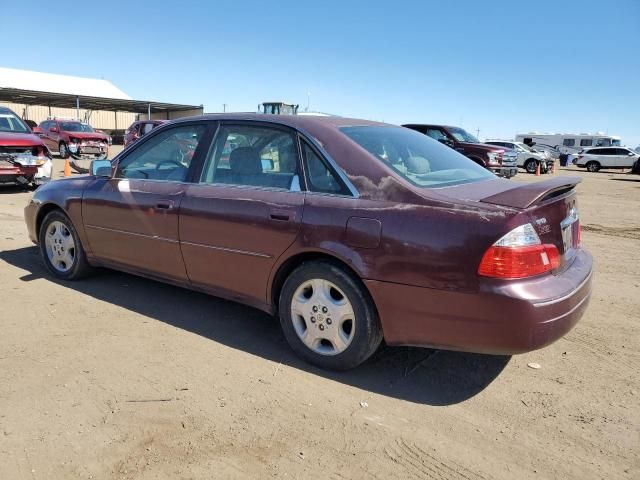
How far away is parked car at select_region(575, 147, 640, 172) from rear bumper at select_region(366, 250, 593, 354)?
34826 mm

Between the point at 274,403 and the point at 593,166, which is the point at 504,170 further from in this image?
the point at 593,166

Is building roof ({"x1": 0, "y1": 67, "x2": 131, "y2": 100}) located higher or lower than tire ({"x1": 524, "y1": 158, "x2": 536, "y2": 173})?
higher

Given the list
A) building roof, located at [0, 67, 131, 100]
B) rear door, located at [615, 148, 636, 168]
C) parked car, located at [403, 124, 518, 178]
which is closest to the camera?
parked car, located at [403, 124, 518, 178]

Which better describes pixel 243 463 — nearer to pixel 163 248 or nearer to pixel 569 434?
pixel 569 434

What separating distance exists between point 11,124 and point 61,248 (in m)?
8.12

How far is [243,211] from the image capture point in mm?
3539

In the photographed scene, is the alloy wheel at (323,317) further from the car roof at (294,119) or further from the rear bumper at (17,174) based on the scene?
the rear bumper at (17,174)

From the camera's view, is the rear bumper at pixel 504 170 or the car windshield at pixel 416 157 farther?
the rear bumper at pixel 504 170

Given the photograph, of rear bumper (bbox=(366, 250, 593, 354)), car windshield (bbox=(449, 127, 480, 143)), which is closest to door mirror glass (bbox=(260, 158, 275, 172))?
rear bumper (bbox=(366, 250, 593, 354))

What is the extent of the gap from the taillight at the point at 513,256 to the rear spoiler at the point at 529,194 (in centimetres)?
15

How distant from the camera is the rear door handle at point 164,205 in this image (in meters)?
3.96

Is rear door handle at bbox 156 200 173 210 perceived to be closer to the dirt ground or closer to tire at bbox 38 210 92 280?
the dirt ground

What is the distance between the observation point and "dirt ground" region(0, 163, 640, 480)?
2.45 m

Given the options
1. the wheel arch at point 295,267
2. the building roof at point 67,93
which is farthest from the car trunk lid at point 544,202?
the building roof at point 67,93
